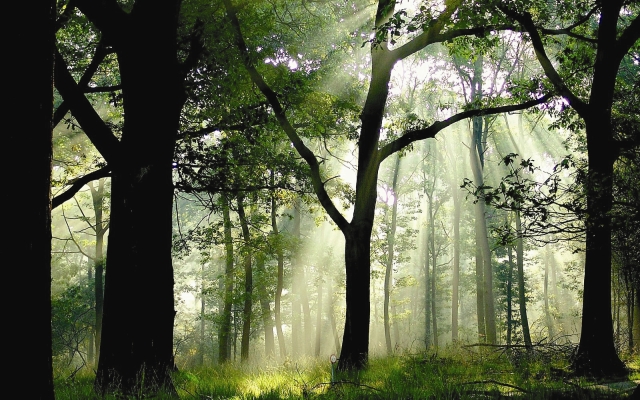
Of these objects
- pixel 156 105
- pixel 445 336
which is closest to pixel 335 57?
pixel 156 105

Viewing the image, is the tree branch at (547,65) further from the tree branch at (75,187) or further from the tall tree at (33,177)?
the tree branch at (75,187)

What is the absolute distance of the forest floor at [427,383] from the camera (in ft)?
13.1

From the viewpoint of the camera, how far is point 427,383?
188 inches

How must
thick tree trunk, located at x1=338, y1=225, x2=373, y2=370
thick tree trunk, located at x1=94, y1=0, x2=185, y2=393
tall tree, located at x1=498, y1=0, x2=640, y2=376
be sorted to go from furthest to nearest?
thick tree trunk, located at x1=338, y1=225, x2=373, y2=370 < tall tree, located at x1=498, y1=0, x2=640, y2=376 < thick tree trunk, located at x1=94, y1=0, x2=185, y2=393

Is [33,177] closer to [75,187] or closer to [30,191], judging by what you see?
[30,191]

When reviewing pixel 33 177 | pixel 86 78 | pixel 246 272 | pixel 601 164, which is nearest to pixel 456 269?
pixel 246 272

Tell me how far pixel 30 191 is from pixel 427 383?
420 centimetres

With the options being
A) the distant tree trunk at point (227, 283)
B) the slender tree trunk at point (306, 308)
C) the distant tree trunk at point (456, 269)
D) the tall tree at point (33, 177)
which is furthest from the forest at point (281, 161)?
the distant tree trunk at point (456, 269)

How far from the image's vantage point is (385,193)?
2712 cm

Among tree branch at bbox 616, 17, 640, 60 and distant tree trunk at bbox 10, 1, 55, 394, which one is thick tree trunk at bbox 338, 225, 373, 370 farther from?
distant tree trunk at bbox 10, 1, 55, 394

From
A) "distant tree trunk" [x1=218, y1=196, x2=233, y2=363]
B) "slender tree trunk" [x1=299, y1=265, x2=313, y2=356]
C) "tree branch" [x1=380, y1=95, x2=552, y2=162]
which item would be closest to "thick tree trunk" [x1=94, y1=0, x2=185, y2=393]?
"tree branch" [x1=380, y1=95, x2=552, y2=162]

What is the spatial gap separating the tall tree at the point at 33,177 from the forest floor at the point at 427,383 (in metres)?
1.94

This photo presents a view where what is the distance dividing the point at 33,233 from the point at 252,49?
672 cm

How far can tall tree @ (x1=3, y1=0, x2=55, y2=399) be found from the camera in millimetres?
2316
